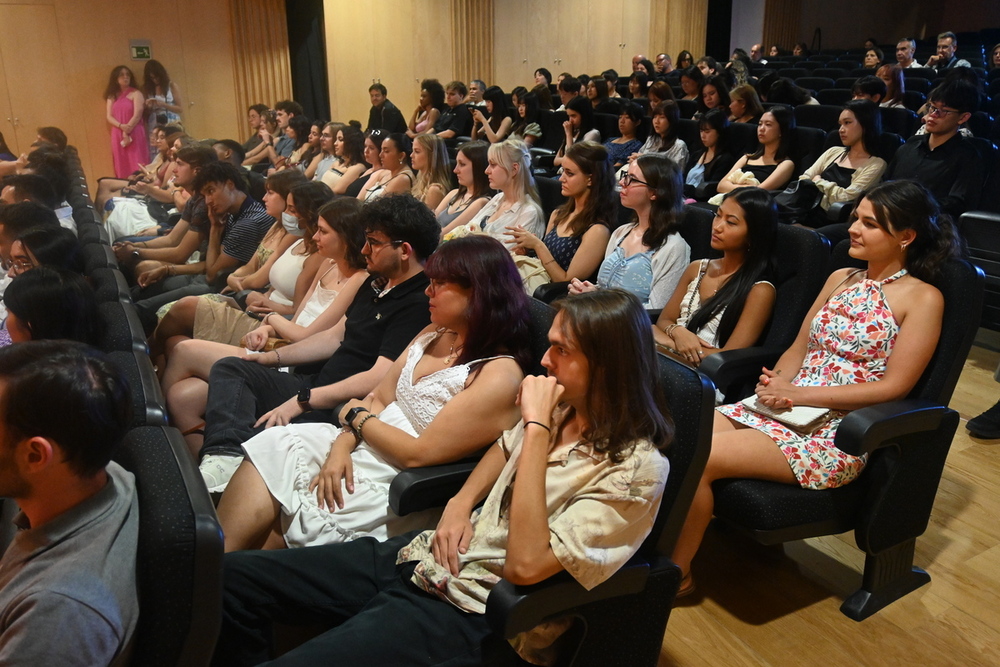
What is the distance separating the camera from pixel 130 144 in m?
9.05

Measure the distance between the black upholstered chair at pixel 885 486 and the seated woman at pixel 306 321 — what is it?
1.47 meters

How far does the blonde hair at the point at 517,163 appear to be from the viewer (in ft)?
11.8

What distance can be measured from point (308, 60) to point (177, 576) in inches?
404

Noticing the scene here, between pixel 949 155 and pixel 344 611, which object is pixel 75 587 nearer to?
pixel 344 611

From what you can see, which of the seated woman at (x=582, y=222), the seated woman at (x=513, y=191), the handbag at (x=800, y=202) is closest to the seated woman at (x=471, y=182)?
the seated woman at (x=513, y=191)

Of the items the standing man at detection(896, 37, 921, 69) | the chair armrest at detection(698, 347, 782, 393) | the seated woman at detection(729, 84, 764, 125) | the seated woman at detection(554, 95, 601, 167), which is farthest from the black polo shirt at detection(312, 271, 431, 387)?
the standing man at detection(896, 37, 921, 69)

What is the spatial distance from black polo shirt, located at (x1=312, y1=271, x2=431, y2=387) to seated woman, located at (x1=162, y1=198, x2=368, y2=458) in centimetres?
27

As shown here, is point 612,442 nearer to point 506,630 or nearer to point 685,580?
point 506,630

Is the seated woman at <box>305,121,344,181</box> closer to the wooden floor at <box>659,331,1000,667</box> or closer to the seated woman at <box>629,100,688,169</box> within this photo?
the seated woman at <box>629,100,688,169</box>

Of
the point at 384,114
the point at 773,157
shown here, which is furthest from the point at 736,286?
the point at 384,114

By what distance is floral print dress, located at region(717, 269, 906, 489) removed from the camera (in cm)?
188

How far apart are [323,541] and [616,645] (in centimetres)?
67

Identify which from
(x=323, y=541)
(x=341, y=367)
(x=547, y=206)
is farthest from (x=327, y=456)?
(x=547, y=206)

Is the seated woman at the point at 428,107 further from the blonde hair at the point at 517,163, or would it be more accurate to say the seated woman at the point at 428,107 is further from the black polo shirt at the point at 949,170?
the black polo shirt at the point at 949,170
